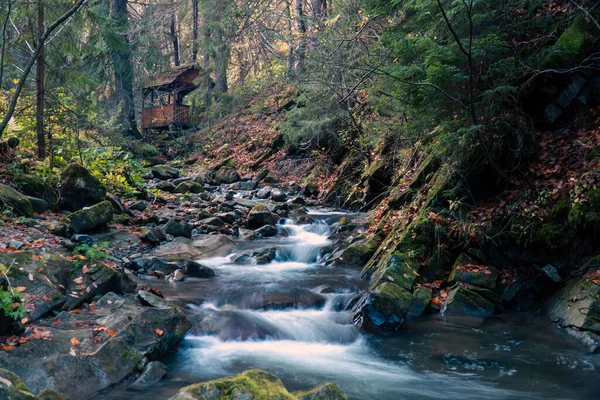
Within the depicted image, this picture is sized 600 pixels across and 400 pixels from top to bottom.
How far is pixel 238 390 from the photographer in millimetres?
2795

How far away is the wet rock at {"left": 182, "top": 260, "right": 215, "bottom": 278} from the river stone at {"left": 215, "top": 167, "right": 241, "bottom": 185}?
11.0m

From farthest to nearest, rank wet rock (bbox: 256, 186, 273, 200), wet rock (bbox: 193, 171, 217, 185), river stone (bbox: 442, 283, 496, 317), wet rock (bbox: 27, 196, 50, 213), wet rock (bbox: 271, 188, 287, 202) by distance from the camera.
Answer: wet rock (bbox: 193, 171, 217, 185) < wet rock (bbox: 256, 186, 273, 200) < wet rock (bbox: 271, 188, 287, 202) < wet rock (bbox: 27, 196, 50, 213) < river stone (bbox: 442, 283, 496, 317)

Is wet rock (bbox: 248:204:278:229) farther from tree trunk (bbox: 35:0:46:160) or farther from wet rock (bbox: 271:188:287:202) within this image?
tree trunk (bbox: 35:0:46:160)

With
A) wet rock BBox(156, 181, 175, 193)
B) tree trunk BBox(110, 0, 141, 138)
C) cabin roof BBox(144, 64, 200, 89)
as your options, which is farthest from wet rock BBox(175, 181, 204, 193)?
cabin roof BBox(144, 64, 200, 89)

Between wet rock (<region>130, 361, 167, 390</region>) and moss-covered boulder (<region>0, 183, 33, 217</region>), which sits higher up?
moss-covered boulder (<region>0, 183, 33, 217</region>)

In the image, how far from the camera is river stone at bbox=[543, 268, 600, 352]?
5.43 metres

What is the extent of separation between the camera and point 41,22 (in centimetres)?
1023

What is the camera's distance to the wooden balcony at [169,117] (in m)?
27.3

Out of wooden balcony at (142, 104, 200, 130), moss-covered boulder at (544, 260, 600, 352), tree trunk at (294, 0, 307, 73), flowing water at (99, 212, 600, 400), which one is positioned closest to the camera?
flowing water at (99, 212, 600, 400)

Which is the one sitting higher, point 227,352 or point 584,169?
Answer: point 584,169

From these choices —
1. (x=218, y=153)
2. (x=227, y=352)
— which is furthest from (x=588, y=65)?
(x=218, y=153)

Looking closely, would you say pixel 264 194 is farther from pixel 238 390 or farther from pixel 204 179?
pixel 238 390

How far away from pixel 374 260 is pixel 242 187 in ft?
34.8

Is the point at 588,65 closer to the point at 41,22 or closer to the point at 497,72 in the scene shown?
the point at 497,72
